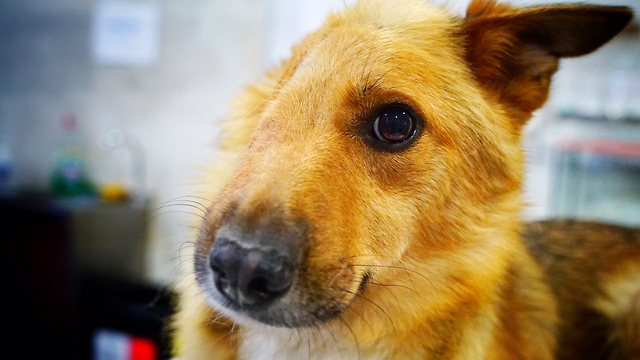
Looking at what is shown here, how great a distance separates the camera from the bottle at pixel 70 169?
2.87m

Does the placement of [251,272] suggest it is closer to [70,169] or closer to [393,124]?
[393,124]

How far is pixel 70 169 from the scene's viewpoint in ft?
9.42

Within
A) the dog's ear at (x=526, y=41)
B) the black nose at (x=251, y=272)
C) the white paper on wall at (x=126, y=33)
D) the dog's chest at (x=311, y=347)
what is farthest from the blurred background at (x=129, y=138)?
the black nose at (x=251, y=272)

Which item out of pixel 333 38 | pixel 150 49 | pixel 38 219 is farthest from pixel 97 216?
pixel 333 38

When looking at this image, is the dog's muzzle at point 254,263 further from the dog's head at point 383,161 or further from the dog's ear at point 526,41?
the dog's ear at point 526,41

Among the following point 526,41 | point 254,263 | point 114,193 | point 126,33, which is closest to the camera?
point 254,263

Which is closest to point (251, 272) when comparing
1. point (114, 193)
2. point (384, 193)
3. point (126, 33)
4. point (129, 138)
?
point (384, 193)

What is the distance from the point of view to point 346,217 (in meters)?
0.73

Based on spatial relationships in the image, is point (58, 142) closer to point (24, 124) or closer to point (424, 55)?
point (24, 124)

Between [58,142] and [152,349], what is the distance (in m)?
1.55

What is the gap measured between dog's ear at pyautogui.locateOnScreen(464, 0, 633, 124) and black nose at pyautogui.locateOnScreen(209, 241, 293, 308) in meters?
Answer: 0.55

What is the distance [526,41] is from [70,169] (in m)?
2.64

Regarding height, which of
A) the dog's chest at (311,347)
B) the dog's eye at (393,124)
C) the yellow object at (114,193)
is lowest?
the yellow object at (114,193)

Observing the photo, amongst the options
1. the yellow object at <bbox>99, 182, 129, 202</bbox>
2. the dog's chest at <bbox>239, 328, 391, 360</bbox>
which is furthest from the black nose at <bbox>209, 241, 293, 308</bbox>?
the yellow object at <bbox>99, 182, 129, 202</bbox>
